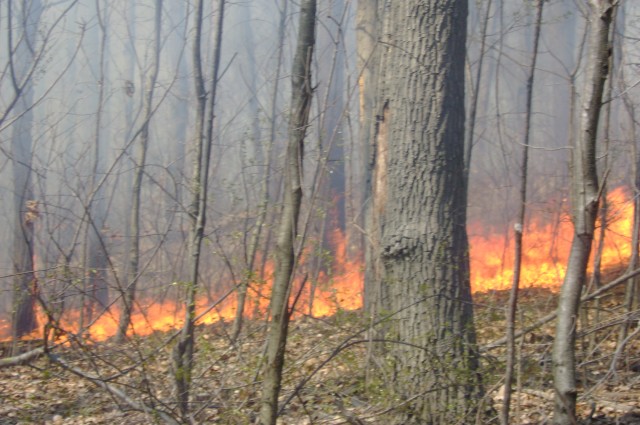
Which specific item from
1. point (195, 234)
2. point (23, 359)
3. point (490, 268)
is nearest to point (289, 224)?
point (23, 359)

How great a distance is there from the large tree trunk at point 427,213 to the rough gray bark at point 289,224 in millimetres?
1253

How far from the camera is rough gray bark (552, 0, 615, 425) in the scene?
3387mm

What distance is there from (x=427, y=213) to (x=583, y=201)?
87.0 inches

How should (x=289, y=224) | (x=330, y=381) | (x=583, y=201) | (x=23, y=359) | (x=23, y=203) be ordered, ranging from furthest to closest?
(x=23, y=203)
(x=330, y=381)
(x=23, y=359)
(x=289, y=224)
(x=583, y=201)

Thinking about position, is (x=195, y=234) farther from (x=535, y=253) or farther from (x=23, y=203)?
(x=535, y=253)

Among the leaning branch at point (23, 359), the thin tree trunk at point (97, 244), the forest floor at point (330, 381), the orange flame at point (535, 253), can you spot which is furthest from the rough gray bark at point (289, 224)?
the orange flame at point (535, 253)

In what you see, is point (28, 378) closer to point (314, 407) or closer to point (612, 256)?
point (314, 407)

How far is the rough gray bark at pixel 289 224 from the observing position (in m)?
4.14

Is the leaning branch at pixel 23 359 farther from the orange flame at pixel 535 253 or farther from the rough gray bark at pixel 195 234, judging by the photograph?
the orange flame at pixel 535 253

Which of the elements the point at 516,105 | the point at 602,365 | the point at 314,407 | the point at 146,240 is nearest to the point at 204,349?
the point at 314,407

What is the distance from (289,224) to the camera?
4.31 m

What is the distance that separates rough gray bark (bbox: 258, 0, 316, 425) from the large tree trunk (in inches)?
49.3

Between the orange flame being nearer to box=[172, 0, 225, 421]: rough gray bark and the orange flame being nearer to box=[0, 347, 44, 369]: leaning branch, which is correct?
box=[172, 0, 225, 421]: rough gray bark

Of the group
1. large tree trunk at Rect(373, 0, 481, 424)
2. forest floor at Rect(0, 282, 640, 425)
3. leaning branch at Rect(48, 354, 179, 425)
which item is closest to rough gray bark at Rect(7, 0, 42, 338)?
leaning branch at Rect(48, 354, 179, 425)
